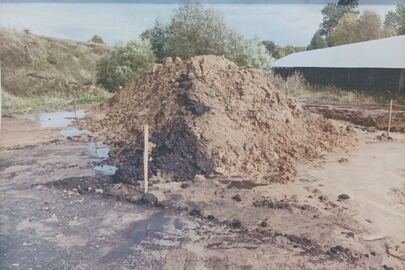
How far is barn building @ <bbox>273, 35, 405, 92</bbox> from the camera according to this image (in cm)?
350

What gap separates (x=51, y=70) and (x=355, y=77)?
30.3 feet

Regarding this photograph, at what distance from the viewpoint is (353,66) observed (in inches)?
181

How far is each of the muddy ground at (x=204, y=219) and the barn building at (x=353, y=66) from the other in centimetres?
107

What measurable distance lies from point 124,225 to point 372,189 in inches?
85.4

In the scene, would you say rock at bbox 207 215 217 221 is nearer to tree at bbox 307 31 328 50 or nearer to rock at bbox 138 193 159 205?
rock at bbox 138 193 159 205

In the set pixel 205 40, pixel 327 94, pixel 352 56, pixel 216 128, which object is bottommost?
pixel 216 128

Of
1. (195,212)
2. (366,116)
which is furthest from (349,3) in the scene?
(366,116)

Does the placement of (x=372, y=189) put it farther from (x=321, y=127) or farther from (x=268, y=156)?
(x=321, y=127)

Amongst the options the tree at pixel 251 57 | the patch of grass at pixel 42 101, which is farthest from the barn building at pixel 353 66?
the patch of grass at pixel 42 101

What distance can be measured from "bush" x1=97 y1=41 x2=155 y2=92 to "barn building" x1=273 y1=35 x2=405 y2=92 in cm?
401

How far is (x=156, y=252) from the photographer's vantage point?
2512mm

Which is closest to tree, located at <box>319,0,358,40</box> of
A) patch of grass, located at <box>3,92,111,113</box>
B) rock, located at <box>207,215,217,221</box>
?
rock, located at <box>207,215,217,221</box>

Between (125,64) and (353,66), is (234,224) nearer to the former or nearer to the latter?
(353,66)

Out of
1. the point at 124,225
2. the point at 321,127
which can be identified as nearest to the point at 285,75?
the point at 321,127
